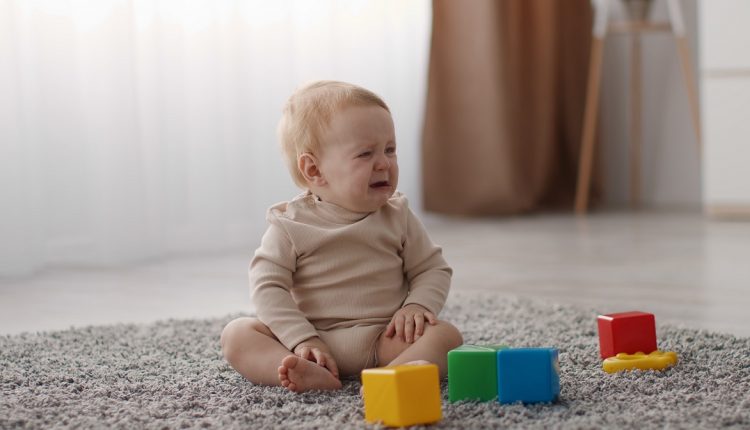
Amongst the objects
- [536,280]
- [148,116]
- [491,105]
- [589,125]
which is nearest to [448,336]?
[536,280]

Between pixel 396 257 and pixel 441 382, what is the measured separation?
0.19 m

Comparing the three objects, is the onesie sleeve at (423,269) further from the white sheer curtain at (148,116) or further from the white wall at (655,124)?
the white wall at (655,124)

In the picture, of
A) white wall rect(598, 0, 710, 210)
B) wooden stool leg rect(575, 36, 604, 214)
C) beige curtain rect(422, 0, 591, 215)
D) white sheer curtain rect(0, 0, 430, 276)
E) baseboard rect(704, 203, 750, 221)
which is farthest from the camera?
white wall rect(598, 0, 710, 210)

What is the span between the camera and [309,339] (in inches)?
49.9

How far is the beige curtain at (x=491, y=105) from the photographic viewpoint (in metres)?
3.45

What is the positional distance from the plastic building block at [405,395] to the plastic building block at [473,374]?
83 mm

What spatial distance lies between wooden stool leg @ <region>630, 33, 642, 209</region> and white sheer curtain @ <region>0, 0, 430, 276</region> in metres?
1.26

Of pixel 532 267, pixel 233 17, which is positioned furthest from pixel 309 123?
pixel 233 17

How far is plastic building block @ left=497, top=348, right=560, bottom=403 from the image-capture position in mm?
1094

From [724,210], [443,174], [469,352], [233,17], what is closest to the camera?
[469,352]

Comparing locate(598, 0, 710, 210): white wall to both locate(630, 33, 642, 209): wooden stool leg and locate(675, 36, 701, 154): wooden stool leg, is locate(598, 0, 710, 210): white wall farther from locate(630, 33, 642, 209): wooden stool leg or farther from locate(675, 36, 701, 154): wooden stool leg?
locate(675, 36, 701, 154): wooden stool leg

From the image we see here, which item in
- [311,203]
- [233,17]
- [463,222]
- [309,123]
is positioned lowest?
[463,222]

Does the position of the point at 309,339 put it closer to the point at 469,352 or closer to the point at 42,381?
the point at 469,352

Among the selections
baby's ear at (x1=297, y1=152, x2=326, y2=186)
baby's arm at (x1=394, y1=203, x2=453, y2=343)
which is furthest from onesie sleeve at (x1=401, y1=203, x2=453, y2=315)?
baby's ear at (x1=297, y1=152, x2=326, y2=186)
